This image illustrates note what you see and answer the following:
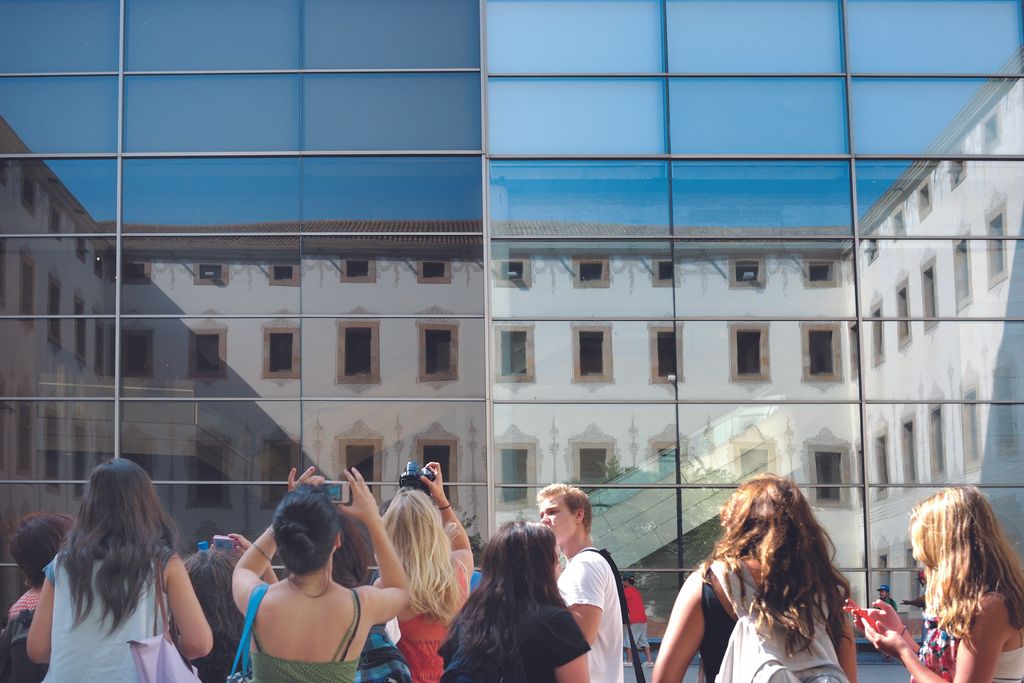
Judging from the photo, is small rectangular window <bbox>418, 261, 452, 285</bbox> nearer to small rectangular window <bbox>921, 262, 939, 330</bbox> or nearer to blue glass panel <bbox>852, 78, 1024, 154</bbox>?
blue glass panel <bbox>852, 78, 1024, 154</bbox>

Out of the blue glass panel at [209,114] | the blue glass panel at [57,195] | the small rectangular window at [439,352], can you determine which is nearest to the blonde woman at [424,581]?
the small rectangular window at [439,352]

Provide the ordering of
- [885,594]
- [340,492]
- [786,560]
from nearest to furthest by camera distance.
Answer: [786,560] < [340,492] < [885,594]

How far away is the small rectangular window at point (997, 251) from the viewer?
18.2 meters

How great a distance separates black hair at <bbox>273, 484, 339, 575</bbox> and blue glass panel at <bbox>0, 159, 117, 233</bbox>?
15208mm

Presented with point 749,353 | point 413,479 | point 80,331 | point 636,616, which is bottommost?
point 636,616

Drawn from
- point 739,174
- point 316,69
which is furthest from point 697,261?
point 316,69

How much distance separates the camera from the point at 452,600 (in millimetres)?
5547

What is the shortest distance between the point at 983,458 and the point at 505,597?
1511cm

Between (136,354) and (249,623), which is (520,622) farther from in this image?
(136,354)

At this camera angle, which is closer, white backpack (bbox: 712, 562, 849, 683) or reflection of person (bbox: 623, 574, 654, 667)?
white backpack (bbox: 712, 562, 849, 683)

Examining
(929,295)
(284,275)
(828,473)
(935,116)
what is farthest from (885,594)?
(284,275)

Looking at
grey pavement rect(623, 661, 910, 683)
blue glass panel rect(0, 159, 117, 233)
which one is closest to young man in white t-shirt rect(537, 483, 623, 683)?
grey pavement rect(623, 661, 910, 683)

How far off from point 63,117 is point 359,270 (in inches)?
198

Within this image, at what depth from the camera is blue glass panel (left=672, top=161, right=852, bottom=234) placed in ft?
59.3
